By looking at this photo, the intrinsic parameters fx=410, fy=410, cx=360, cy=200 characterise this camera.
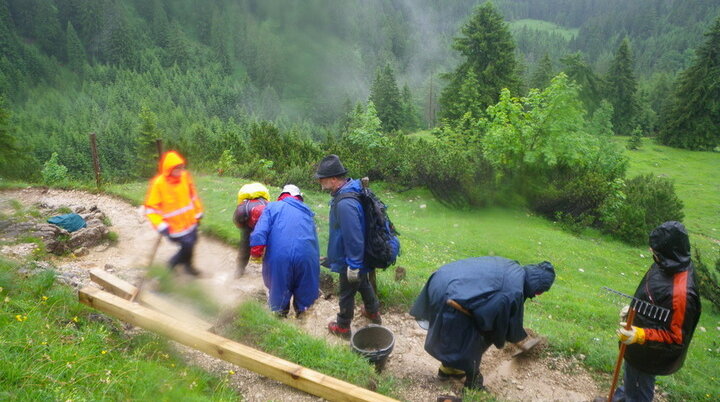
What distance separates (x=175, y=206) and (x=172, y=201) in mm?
86

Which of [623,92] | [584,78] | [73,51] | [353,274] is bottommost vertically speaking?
[623,92]

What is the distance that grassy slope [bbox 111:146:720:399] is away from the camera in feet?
21.2

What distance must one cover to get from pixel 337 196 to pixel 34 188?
1306cm

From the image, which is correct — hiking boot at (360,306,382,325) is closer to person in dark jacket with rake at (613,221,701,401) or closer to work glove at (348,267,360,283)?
work glove at (348,267,360,283)

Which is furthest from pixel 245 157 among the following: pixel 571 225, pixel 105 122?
pixel 105 122

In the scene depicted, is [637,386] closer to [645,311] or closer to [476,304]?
[645,311]

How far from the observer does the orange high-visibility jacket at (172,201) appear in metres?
5.77

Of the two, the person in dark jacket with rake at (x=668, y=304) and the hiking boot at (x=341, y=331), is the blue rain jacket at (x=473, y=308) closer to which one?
the person in dark jacket with rake at (x=668, y=304)

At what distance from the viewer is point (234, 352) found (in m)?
3.83

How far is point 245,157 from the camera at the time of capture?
23.0 meters

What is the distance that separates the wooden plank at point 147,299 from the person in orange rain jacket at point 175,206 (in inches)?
35.8

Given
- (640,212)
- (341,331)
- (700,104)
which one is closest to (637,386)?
(341,331)

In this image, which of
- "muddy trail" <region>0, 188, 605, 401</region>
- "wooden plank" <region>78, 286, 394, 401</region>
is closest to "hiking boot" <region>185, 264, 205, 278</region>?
"muddy trail" <region>0, 188, 605, 401</region>

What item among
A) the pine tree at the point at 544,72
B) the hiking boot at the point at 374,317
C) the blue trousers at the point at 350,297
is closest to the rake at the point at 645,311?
the blue trousers at the point at 350,297
